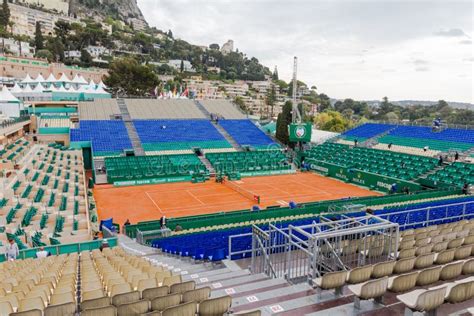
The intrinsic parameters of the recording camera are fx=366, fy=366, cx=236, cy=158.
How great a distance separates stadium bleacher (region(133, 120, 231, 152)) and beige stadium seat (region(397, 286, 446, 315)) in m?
37.6

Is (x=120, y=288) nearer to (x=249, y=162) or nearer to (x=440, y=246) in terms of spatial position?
(x=440, y=246)

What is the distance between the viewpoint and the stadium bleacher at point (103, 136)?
39406mm

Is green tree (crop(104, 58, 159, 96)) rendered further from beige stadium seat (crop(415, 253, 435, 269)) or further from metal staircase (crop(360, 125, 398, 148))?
beige stadium seat (crop(415, 253, 435, 269))

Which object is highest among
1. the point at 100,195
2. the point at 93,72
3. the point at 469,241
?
the point at 93,72

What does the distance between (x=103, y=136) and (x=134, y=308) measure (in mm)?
Result: 39224

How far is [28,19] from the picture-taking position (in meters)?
157

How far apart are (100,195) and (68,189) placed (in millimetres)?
5585

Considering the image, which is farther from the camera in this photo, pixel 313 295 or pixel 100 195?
pixel 100 195

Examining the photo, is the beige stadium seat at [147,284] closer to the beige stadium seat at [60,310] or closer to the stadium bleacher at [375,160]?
the beige stadium seat at [60,310]

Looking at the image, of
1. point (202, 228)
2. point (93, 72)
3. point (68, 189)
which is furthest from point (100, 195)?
point (93, 72)

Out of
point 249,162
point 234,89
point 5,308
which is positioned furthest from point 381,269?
point 234,89

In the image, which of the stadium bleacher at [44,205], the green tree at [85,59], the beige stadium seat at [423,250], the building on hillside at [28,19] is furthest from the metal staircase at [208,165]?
the building on hillside at [28,19]

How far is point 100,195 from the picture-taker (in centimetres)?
3009

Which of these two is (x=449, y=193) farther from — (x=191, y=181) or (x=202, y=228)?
(x=191, y=181)
